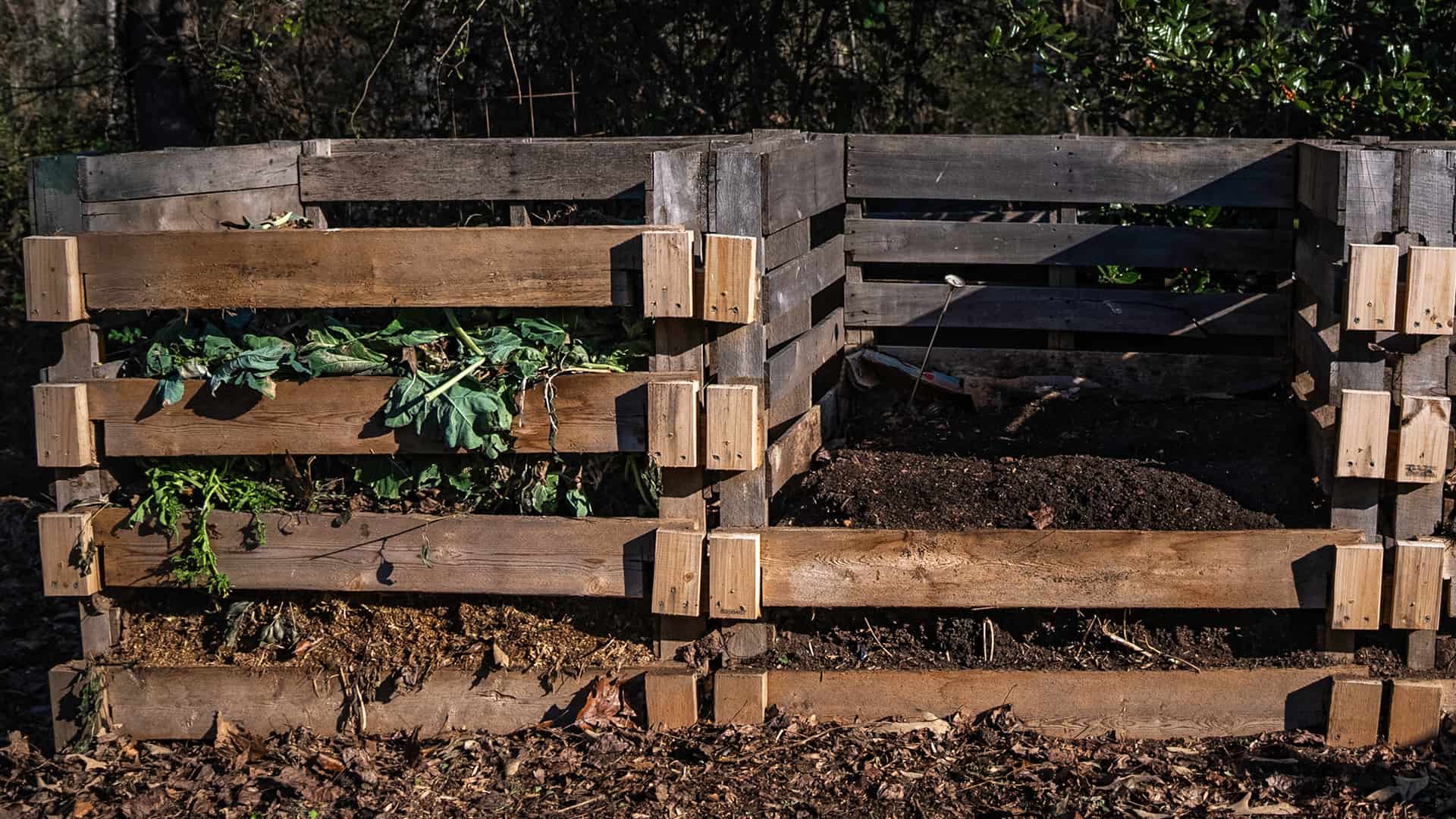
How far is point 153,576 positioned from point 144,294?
0.97 meters

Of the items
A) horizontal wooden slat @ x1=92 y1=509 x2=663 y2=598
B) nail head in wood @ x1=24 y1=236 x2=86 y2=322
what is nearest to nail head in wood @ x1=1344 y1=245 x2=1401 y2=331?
horizontal wooden slat @ x1=92 y1=509 x2=663 y2=598

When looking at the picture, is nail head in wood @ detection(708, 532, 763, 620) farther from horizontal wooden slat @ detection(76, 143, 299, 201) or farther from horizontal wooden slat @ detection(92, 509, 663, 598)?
horizontal wooden slat @ detection(76, 143, 299, 201)

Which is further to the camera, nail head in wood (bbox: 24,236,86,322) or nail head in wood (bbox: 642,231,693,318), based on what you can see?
nail head in wood (bbox: 24,236,86,322)

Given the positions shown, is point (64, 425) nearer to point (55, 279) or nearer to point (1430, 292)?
point (55, 279)

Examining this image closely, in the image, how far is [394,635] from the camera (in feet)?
15.6

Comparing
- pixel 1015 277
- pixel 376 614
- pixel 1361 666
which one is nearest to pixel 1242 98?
pixel 1015 277

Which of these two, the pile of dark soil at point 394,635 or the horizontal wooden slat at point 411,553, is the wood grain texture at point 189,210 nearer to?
the horizontal wooden slat at point 411,553

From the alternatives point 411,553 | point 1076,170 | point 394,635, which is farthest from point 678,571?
point 1076,170

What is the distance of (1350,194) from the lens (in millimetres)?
4414

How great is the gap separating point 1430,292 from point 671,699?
2736 millimetres

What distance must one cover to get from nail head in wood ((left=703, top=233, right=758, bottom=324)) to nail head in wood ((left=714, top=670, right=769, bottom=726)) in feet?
3.86

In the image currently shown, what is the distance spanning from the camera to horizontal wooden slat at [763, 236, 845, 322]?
15.6 ft

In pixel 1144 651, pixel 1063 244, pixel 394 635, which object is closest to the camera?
pixel 1144 651

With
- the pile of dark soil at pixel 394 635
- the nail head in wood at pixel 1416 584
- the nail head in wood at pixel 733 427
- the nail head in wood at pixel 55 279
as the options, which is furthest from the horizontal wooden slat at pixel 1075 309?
the nail head in wood at pixel 55 279
